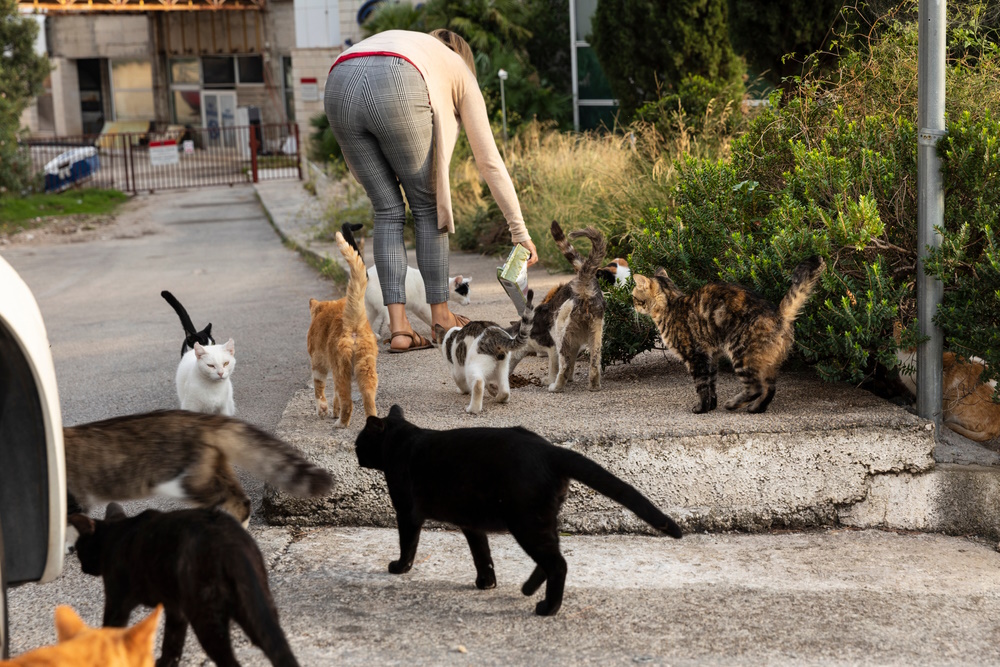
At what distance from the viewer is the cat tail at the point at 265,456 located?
335 centimetres

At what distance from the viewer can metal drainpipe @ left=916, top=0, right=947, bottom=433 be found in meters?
4.23

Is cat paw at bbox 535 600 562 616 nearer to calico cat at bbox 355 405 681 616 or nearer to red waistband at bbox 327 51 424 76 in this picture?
calico cat at bbox 355 405 681 616

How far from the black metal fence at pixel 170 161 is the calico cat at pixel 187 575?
73.7 ft

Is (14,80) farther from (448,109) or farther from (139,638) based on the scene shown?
(139,638)

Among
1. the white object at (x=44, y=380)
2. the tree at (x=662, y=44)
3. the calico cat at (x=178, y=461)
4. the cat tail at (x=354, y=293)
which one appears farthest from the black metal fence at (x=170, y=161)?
the white object at (x=44, y=380)

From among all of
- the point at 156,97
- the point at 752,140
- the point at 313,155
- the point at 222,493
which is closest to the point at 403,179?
the point at 752,140

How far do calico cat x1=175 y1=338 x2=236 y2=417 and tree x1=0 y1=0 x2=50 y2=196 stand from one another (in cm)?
1914

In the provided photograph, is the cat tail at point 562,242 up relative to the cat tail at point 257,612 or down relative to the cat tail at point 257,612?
up

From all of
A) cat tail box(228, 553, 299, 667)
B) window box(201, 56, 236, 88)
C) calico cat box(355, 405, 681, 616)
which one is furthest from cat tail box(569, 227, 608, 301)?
window box(201, 56, 236, 88)

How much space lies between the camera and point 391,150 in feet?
17.3

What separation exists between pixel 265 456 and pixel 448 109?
8.43ft

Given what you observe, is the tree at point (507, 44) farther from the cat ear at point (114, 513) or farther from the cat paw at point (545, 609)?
the cat ear at point (114, 513)

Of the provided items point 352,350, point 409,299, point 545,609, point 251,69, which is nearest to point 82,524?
point 545,609

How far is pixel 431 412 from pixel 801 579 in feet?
5.80
